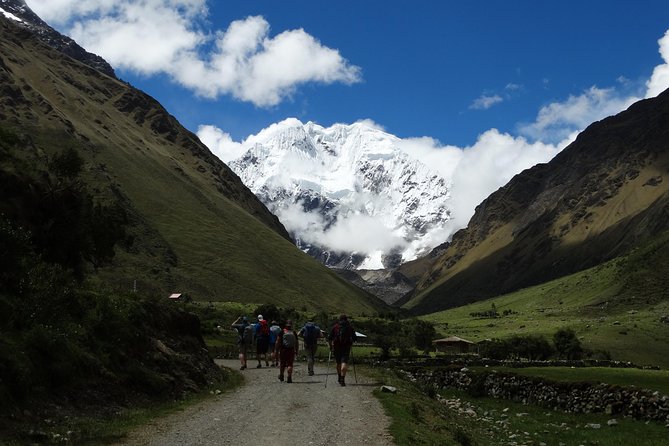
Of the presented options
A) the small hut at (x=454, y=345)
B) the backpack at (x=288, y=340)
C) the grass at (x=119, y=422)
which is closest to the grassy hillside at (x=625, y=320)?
the small hut at (x=454, y=345)

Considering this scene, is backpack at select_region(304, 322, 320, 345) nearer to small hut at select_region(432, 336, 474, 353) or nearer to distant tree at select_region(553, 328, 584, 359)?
distant tree at select_region(553, 328, 584, 359)

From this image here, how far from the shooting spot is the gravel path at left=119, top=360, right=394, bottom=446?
16.4 metres

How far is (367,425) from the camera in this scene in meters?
18.7

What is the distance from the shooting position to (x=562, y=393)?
37.7m

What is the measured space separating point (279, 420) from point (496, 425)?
1560 cm

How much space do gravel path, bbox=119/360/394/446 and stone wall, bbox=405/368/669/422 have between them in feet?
47.7

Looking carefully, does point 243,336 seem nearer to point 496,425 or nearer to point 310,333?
point 310,333

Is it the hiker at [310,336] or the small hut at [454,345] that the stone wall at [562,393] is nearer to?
the hiker at [310,336]

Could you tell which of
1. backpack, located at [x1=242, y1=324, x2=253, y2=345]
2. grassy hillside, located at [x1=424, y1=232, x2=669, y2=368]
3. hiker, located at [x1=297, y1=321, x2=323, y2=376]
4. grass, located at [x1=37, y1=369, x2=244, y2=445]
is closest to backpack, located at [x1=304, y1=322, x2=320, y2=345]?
hiker, located at [x1=297, y1=321, x2=323, y2=376]

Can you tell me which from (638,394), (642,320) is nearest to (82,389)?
(638,394)

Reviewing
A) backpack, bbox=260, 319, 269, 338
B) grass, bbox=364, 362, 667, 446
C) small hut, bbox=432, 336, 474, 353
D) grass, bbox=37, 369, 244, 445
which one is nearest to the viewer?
grass, bbox=37, 369, 244, 445

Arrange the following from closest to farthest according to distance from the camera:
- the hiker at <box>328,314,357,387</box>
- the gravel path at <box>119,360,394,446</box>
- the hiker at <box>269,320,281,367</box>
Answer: the gravel path at <box>119,360,394,446</box>
the hiker at <box>328,314,357,387</box>
the hiker at <box>269,320,281,367</box>

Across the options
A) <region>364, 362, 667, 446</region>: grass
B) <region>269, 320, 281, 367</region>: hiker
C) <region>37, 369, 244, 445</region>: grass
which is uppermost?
<region>269, 320, 281, 367</region>: hiker

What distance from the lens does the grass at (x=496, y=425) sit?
1936cm
